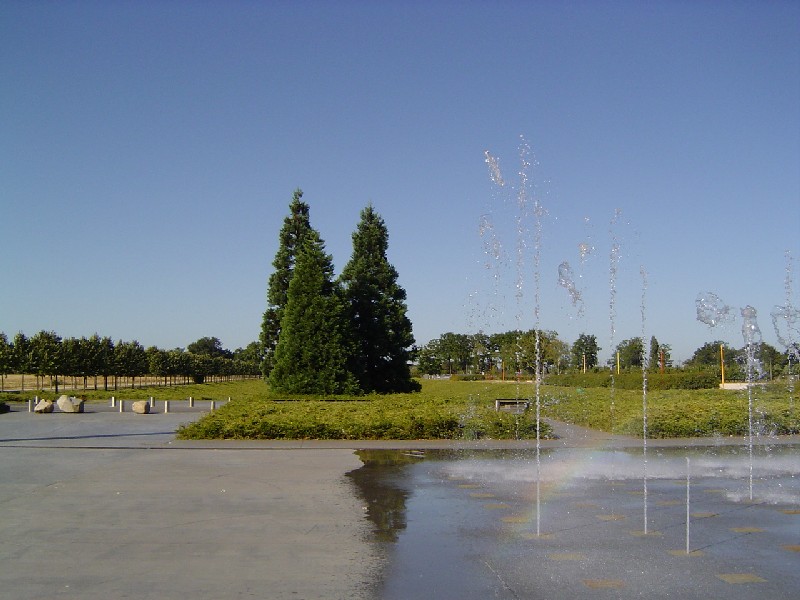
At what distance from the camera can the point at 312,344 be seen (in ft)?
115

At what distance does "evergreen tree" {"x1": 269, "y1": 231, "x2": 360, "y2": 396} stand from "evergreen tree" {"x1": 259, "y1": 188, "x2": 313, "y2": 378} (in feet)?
43.2

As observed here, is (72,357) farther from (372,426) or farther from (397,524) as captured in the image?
(397,524)

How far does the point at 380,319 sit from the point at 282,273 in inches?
394

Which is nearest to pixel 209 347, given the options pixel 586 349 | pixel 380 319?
pixel 586 349

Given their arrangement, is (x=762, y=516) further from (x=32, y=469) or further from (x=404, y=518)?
(x=32, y=469)

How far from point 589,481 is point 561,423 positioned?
12357mm

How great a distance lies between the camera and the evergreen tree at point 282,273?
49594 mm

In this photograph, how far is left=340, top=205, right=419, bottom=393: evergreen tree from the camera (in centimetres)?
4353

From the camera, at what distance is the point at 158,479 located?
12.9m

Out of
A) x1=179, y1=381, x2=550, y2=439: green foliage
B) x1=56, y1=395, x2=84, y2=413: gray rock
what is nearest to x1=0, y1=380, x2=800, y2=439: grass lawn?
x1=179, y1=381, x2=550, y2=439: green foliage

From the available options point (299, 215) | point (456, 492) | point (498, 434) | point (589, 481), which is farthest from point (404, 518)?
point (299, 215)

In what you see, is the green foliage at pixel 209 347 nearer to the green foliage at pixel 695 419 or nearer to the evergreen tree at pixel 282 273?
the evergreen tree at pixel 282 273

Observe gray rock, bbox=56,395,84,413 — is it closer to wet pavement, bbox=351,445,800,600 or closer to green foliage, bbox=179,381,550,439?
green foliage, bbox=179,381,550,439

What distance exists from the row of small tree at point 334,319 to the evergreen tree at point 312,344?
0.05 metres
